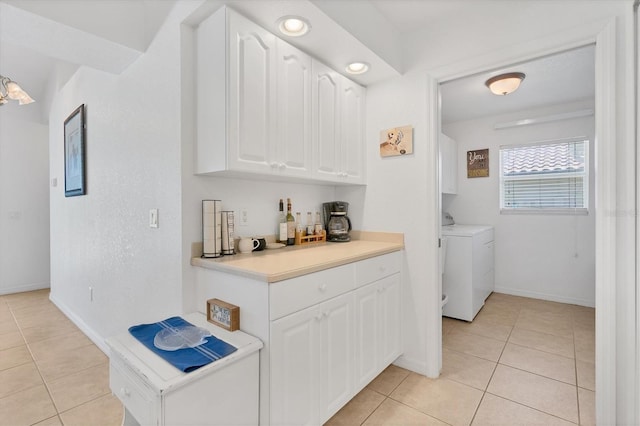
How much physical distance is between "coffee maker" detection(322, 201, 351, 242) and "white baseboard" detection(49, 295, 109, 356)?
74.2 inches

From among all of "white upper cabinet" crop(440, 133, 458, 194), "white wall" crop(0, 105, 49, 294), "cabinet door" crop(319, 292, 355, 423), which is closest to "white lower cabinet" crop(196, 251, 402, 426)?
"cabinet door" crop(319, 292, 355, 423)

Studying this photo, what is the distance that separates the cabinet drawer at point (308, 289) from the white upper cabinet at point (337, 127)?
28.9 inches

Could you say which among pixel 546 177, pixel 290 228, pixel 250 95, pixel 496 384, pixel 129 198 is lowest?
pixel 496 384

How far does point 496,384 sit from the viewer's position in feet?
6.82

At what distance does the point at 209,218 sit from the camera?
5.56 ft

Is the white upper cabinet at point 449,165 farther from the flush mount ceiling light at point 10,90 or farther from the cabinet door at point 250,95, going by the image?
the flush mount ceiling light at point 10,90

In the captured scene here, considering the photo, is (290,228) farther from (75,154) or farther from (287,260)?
(75,154)

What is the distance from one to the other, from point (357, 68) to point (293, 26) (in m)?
0.64

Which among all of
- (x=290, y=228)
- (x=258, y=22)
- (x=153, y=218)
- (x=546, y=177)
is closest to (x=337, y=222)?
(x=290, y=228)

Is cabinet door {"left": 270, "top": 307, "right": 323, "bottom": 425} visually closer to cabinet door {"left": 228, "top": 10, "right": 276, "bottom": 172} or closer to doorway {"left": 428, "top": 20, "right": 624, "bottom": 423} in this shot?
cabinet door {"left": 228, "top": 10, "right": 276, "bottom": 172}

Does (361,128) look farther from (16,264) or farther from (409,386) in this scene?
(16,264)

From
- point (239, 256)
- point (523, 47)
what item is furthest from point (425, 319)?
point (523, 47)

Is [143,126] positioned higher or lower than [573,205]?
higher

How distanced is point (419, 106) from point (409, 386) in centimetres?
191
